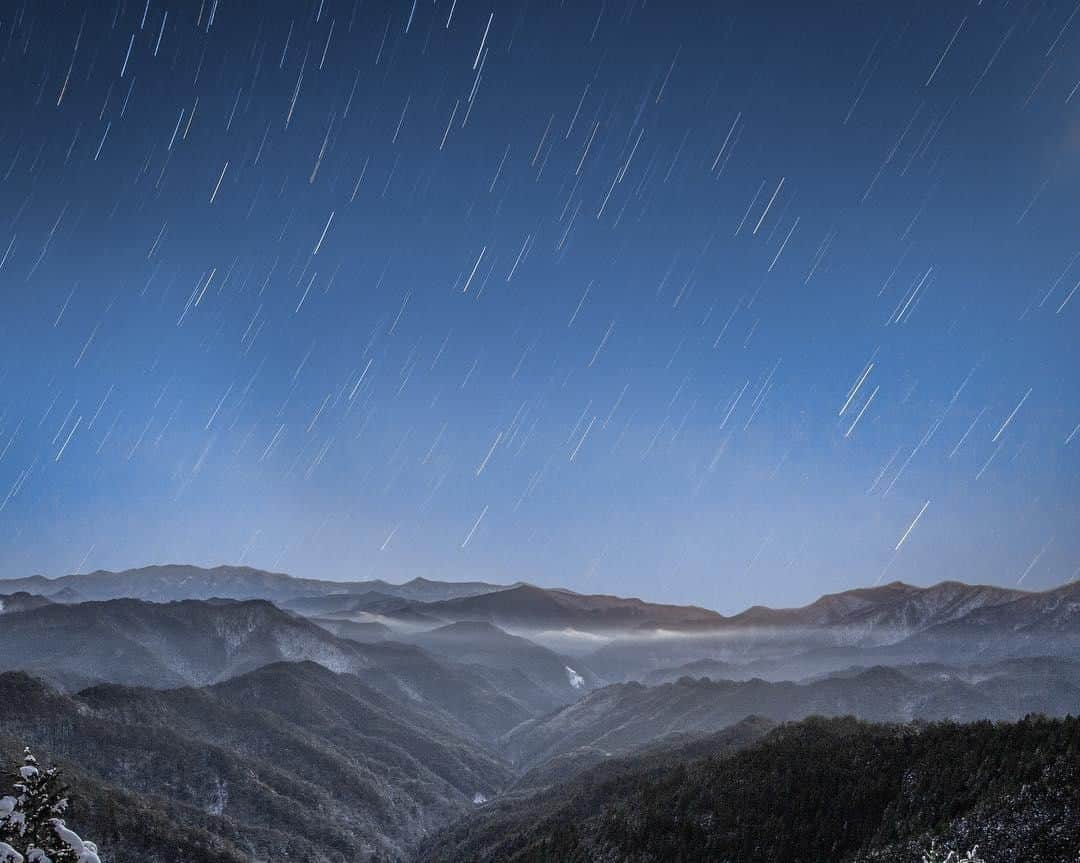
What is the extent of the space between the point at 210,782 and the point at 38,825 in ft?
475

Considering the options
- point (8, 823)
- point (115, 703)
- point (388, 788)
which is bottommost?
point (388, 788)

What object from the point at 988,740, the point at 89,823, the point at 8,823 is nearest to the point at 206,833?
the point at 89,823

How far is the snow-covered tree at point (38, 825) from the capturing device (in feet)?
37.7

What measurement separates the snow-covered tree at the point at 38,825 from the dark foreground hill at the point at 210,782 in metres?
94.6

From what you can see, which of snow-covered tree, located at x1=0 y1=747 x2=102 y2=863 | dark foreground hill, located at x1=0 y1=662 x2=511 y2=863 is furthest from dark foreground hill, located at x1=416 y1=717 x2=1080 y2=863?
snow-covered tree, located at x1=0 y1=747 x2=102 y2=863

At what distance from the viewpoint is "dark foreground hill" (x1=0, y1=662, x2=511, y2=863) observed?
93375mm

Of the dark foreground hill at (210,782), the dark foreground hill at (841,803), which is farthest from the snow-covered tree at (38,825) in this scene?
the dark foreground hill at (210,782)

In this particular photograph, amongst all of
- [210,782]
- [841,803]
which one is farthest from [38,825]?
[210,782]

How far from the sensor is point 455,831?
139 metres

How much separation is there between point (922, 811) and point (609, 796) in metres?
55.6

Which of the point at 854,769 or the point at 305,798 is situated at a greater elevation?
the point at 854,769

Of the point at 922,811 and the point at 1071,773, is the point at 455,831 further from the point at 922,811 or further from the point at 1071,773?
the point at 1071,773

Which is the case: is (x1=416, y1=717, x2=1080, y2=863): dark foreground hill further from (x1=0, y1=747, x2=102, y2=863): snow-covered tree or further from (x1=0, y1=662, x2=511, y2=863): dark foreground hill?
(x1=0, y1=747, x2=102, y2=863): snow-covered tree

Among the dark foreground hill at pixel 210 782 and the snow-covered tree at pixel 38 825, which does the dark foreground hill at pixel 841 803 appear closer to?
the dark foreground hill at pixel 210 782
